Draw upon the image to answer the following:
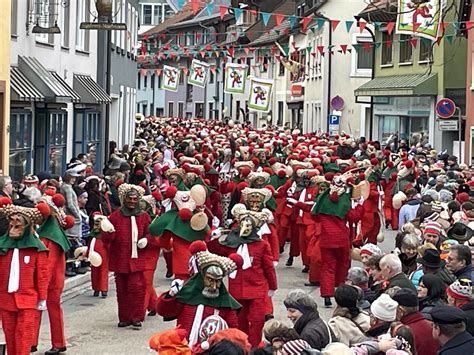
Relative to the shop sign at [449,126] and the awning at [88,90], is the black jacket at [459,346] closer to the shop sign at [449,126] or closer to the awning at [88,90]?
the awning at [88,90]

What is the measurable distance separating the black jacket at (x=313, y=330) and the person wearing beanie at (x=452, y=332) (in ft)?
2.44

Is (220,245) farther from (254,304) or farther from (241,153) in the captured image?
(241,153)

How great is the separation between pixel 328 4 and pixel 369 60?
12.4 feet

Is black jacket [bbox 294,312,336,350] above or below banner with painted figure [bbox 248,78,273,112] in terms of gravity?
below

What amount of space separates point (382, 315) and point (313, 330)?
0.64 m

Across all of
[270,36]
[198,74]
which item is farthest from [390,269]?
[270,36]

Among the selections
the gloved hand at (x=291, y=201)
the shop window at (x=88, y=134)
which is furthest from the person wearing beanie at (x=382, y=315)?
the shop window at (x=88, y=134)

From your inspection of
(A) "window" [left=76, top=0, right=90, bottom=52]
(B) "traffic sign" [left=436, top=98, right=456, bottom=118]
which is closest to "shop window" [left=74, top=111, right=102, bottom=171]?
(A) "window" [left=76, top=0, right=90, bottom=52]

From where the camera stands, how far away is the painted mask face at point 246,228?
41.9 ft

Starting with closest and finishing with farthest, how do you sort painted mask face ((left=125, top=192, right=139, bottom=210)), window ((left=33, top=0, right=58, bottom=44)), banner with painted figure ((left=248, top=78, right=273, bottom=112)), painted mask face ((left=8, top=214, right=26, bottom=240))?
painted mask face ((left=8, top=214, right=26, bottom=240))
painted mask face ((left=125, top=192, right=139, bottom=210))
window ((left=33, top=0, right=58, bottom=44))
banner with painted figure ((left=248, top=78, right=273, bottom=112))

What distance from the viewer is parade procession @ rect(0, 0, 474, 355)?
909 cm

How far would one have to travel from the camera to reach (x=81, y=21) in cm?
3038

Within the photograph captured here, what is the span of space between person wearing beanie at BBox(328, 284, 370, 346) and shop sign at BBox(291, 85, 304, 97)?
53575 mm

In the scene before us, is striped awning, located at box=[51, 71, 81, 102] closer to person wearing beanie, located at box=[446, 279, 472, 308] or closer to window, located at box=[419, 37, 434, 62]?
person wearing beanie, located at box=[446, 279, 472, 308]
